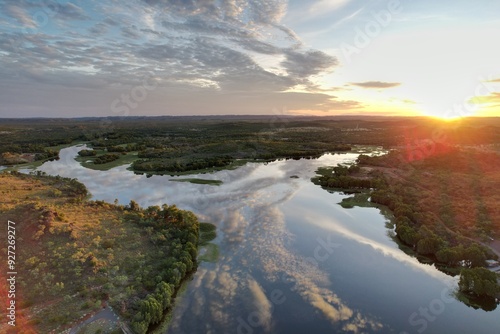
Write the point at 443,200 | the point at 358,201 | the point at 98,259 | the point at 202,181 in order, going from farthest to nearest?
1. the point at 202,181
2. the point at 358,201
3. the point at 443,200
4. the point at 98,259

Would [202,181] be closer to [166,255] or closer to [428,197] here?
[166,255]

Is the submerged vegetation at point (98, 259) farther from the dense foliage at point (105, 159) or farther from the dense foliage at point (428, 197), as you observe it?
the dense foliage at point (105, 159)

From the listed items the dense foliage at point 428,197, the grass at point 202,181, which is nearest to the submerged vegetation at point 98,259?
the grass at point 202,181

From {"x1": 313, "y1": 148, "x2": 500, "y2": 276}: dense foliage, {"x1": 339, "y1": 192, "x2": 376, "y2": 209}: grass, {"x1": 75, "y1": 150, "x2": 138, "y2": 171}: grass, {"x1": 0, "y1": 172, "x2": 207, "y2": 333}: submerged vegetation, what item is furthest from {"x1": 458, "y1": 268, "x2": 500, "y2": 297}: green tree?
{"x1": 75, "y1": 150, "x2": 138, "y2": 171}: grass

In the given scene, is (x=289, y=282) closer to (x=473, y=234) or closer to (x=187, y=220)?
(x=187, y=220)

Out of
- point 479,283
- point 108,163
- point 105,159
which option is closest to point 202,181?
A: point 108,163
